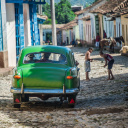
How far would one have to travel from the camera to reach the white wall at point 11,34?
20.8 meters

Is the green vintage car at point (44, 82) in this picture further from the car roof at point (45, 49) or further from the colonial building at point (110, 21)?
the colonial building at point (110, 21)

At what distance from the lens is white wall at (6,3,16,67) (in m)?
20.8

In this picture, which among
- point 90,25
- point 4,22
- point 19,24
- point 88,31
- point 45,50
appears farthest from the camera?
point 88,31

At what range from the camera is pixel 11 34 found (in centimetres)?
2116

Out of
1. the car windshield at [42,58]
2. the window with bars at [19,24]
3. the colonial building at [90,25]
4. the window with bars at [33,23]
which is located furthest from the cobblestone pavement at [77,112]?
the colonial building at [90,25]

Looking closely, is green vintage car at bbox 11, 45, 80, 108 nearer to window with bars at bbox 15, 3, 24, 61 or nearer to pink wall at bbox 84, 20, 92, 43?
window with bars at bbox 15, 3, 24, 61

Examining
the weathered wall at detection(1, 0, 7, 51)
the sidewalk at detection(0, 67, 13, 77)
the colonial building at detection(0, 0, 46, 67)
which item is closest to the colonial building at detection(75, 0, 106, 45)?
the colonial building at detection(0, 0, 46, 67)

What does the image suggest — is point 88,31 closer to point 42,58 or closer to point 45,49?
point 45,49

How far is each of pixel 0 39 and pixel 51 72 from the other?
34.4ft

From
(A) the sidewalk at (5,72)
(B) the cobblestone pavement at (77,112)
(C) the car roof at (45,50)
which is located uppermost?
(C) the car roof at (45,50)

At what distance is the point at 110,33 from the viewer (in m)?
42.0

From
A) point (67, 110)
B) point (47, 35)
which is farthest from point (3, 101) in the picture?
point (47, 35)

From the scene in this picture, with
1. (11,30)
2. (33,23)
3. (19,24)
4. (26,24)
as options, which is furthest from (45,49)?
→ (33,23)

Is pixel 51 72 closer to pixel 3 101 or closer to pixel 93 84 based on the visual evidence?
pixel 3 101
